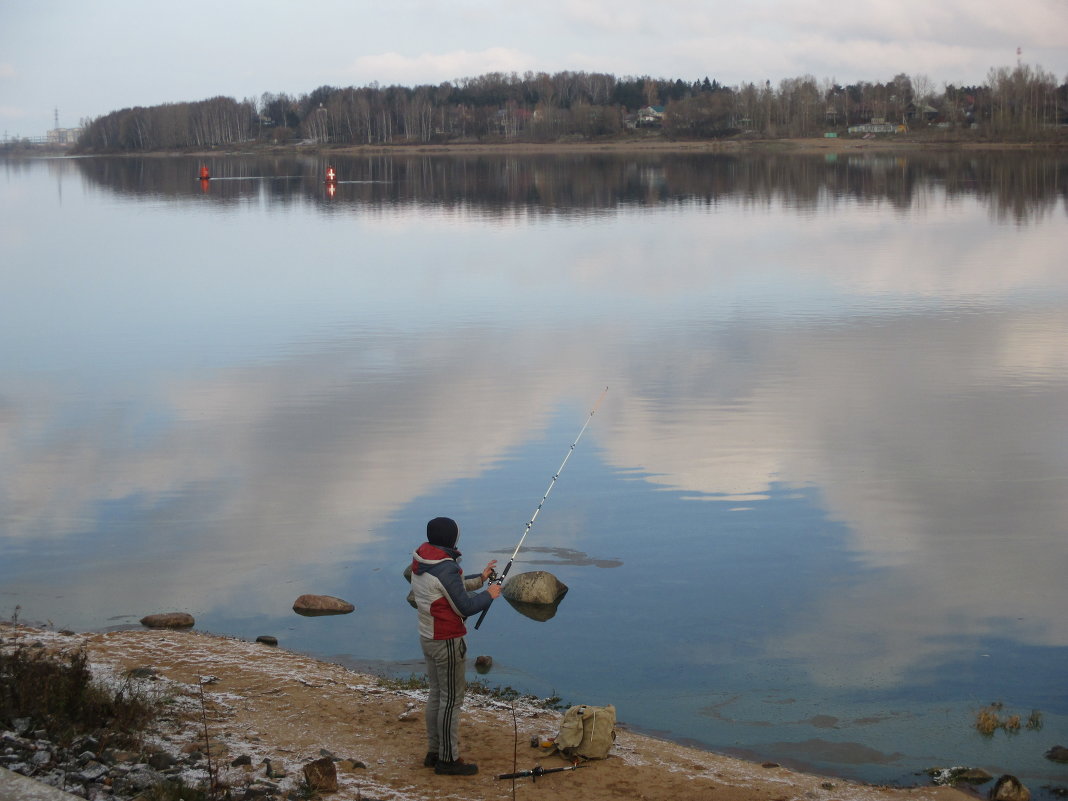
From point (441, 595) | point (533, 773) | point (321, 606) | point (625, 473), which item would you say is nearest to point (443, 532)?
point (441, 595)

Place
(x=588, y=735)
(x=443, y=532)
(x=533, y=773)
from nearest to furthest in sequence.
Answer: (x=443, y=532), (x=533, y=773), (x=588, y=735)

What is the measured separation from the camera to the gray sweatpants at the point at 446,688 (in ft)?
25.3

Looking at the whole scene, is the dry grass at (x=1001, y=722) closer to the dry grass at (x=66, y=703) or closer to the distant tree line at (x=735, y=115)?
the dry grass at (x=66, y=703)

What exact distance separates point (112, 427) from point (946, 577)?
500 inches

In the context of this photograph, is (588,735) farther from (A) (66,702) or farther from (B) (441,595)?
(A) (66,702)

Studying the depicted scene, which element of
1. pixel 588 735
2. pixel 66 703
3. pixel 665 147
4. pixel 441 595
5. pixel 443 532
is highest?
pixel 665 147

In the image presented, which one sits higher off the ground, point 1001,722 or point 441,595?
point 441,595

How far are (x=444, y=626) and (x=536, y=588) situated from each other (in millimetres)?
4239

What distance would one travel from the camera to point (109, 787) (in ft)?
22.4

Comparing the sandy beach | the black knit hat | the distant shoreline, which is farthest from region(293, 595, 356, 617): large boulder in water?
the distant shoreline

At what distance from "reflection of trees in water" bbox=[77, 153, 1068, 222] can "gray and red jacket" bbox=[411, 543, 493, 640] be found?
4510 cm

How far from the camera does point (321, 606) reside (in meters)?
11.8

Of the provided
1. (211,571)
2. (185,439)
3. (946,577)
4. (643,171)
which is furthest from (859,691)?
(643,171)

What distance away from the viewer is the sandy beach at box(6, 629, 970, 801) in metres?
7.65
